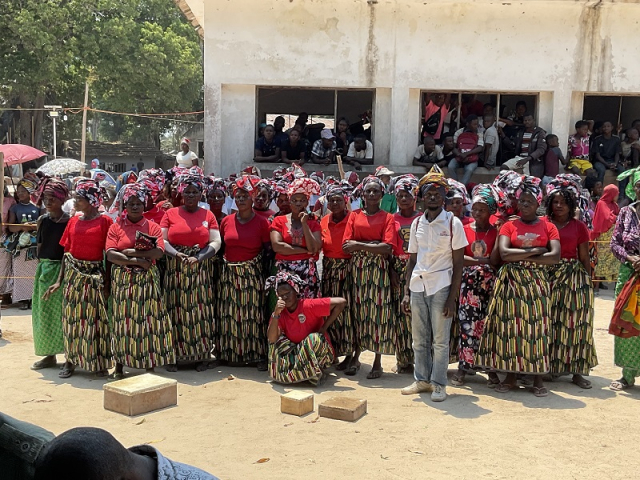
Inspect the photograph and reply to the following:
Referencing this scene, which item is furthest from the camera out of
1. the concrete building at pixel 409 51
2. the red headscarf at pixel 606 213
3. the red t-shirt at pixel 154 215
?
the concrete building at pixel 409 51

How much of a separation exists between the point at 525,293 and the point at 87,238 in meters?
3.97

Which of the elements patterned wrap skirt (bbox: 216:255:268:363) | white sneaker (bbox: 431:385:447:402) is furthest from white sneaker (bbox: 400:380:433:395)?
patterned wrap skirt (bbox: 216:255:268:363)

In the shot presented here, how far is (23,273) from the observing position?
31.8 feet

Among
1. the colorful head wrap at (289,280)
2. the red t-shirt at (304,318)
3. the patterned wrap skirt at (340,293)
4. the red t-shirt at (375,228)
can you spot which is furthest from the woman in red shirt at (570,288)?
the colorful head wrap at (289,280)

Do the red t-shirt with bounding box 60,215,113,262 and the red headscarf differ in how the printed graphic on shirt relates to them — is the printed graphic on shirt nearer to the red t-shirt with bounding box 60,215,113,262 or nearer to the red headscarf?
the red t-shirt with bounding box 60,215,113,262

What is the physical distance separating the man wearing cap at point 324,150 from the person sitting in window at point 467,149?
2235 mm

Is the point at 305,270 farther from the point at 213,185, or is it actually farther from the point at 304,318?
the point at 213,185

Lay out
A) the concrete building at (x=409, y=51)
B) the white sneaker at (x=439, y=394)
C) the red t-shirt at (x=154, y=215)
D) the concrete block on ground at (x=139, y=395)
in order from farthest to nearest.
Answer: the concrete building at (x=409, y=51)
the red t-shirt at (x=154, y=215)
the white sneaker at (x=439, y=394)
the concrete block on ground at (x=139, y=395)

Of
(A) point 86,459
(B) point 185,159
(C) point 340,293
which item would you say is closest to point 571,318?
(C) point 340,293

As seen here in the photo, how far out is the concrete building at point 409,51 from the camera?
12.8 metres

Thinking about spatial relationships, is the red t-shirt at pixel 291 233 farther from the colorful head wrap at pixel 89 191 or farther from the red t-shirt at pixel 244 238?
the colorful head wrap at pixel 89 191

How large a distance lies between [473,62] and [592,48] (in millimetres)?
2244

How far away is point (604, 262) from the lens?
11.7 metres

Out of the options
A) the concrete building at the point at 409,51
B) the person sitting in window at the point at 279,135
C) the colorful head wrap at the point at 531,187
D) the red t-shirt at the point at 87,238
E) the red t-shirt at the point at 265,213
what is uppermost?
the concrete building at the point at 409,51
